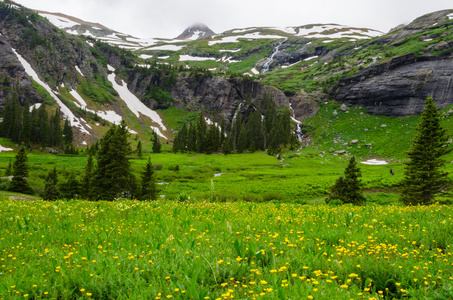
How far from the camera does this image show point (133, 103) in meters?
179

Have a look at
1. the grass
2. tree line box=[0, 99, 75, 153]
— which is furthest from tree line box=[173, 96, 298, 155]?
the grass

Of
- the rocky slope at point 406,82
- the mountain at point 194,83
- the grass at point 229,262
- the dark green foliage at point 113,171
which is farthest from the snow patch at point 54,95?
the grass at point 229,262

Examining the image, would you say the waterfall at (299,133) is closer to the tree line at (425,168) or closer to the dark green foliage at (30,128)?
the tree line at (425,168)

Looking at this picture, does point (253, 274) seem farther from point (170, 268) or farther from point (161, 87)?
point (161, 87)

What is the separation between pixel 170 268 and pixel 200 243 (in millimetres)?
1008

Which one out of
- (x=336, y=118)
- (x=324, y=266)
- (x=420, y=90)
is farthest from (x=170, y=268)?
(x=420, y=90)

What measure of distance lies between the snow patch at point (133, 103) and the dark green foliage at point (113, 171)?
134923mm

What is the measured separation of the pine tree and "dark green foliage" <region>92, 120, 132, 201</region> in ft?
105

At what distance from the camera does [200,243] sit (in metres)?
4.93

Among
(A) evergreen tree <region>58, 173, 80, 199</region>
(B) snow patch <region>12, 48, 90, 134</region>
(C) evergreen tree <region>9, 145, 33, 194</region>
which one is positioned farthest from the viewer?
(B) snow patch <region>12, 48, 90, 134</region>

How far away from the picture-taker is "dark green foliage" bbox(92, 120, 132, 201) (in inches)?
1236

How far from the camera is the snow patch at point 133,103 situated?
17009 cm

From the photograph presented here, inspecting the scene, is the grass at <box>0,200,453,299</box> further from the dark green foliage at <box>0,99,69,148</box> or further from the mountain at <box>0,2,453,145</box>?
the mountain at <box>0,2,453,145</box>

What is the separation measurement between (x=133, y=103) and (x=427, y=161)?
594ft
